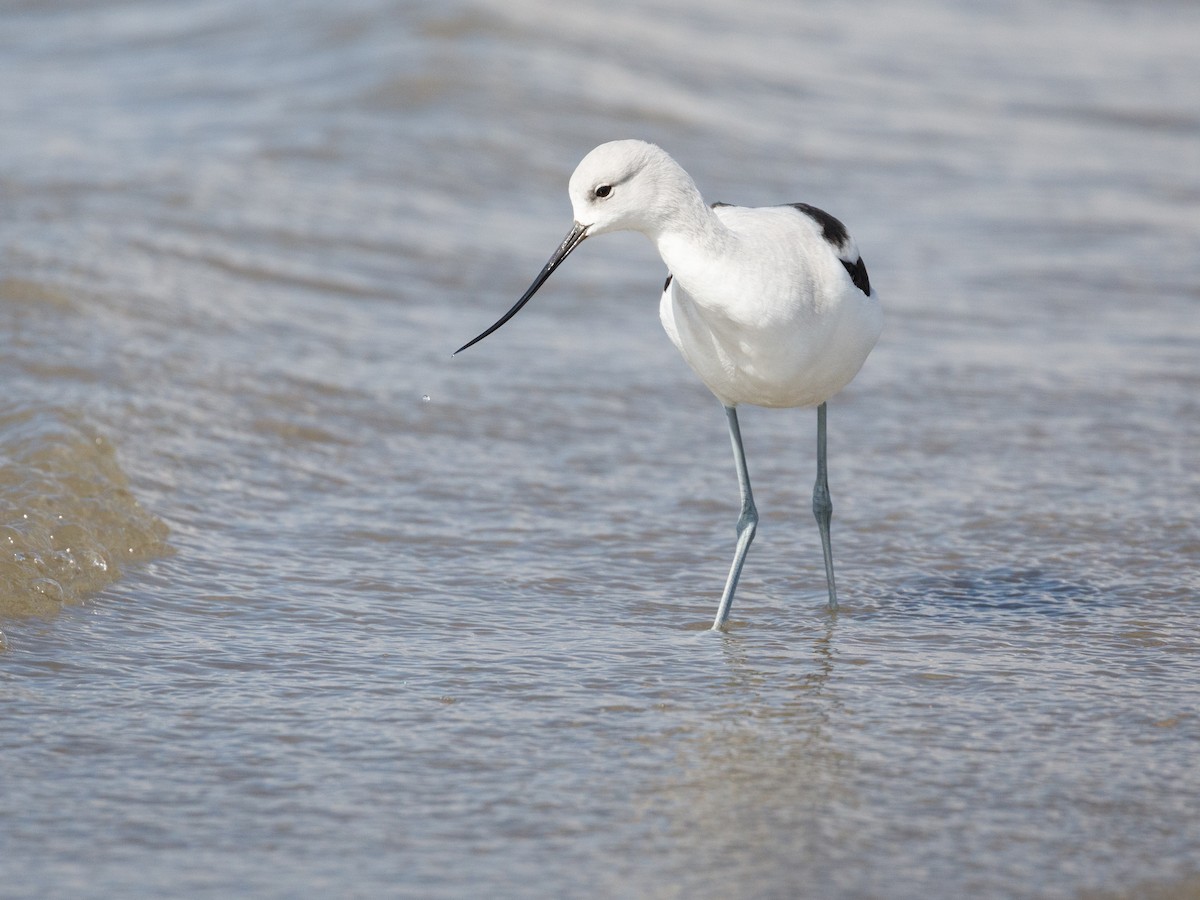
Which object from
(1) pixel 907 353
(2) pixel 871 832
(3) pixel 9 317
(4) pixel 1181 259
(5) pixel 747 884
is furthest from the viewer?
(4) pixel 1181 259

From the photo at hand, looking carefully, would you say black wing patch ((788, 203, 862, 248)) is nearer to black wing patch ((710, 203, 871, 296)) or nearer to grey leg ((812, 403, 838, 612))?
black wing patch ((710, 203, 871, 296))

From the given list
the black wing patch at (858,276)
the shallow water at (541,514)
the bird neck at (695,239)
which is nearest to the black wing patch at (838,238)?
the black wing patch at (858,276)

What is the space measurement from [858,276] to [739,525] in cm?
83

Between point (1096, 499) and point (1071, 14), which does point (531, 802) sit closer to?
point (1096, 499)

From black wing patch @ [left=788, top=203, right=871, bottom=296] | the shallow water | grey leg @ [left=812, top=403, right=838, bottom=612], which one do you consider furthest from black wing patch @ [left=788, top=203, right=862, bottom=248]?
the shallow water

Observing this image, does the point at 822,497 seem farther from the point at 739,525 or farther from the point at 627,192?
the point at 627,192

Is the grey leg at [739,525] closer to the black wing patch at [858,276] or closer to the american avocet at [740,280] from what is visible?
the american avocet at [740,280]

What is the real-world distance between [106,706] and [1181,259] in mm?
7032

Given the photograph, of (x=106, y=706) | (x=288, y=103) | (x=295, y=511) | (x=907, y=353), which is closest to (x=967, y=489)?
(x=907, y=353)

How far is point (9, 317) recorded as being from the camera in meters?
6.55

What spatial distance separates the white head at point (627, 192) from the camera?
374cm

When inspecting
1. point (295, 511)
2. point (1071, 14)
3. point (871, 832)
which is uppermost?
point (1071, 14)

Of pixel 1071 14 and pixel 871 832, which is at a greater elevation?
pixel 1071 14

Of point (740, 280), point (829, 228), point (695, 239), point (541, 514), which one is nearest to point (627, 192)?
point (695, 239)
